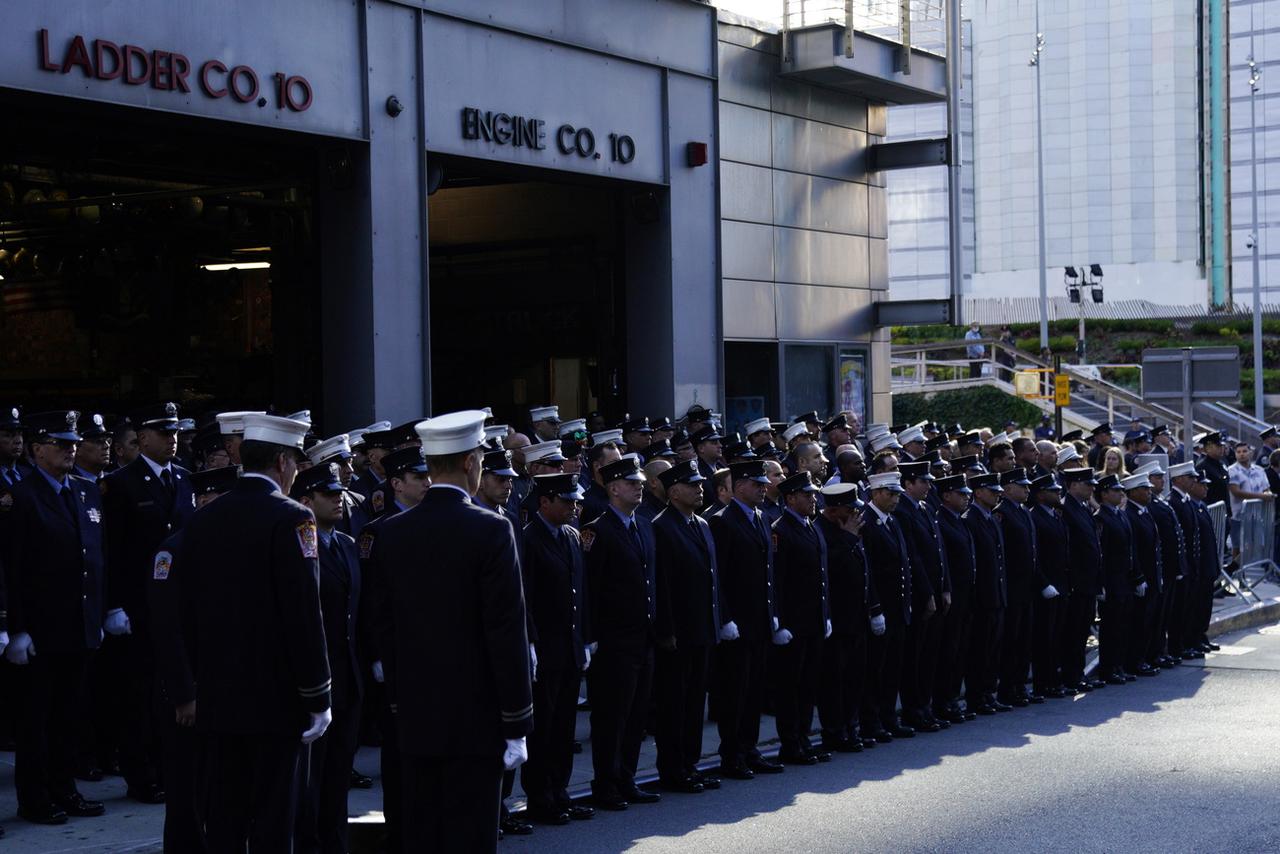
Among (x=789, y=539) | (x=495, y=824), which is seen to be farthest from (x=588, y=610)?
(x=495, y=824)

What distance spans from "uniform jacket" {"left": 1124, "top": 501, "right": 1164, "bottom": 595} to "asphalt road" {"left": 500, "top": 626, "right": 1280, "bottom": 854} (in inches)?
88.4

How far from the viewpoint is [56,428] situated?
9258 mm

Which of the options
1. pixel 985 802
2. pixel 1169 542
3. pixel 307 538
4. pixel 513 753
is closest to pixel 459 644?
pixel 513 753

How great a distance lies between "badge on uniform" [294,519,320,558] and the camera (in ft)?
21.0

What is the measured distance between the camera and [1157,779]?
10.3m

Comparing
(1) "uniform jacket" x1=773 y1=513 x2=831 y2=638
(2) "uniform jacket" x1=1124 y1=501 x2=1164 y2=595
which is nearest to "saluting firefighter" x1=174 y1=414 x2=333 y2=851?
(1) "uniform jacket" x1=773 y1=513 x2=831 y2=638

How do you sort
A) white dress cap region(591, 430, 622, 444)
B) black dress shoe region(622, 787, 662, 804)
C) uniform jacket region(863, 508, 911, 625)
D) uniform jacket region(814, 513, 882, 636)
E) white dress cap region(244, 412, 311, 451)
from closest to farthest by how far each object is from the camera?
white dress cap region(244, 412, 311, 451)
black dress shoe region(622, 787, 662, 804)
uniform jacket region(814, 513, 882, 636)
uniform jacket region(863, 508, 911, 625)
white dress cap region(591, 430, 622, 444)

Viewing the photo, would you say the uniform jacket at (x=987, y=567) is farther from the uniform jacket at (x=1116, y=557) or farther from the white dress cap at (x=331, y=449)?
the white dress cap at (x=331, y=449)

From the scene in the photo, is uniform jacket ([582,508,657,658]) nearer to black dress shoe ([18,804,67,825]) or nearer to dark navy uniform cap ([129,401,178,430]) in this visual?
dark navy uniform cap ([129,401,178,430])

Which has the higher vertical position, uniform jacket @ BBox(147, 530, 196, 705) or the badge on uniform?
the badge on uniform

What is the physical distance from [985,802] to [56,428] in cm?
583

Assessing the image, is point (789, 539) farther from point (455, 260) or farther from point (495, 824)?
point (455, 260)

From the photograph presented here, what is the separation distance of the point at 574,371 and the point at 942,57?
7037 millimetres

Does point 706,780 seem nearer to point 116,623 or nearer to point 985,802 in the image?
point 985,802
